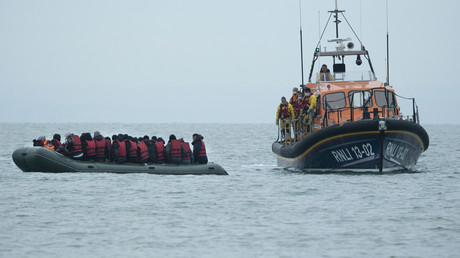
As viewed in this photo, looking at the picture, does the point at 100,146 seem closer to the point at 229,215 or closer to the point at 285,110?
the point at 285,110

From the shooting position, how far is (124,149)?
23.5 meters

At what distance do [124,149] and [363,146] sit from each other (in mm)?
6931

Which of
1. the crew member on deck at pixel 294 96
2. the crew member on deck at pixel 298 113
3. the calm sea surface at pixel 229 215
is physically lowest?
the calm sea surface at pixel 229 215

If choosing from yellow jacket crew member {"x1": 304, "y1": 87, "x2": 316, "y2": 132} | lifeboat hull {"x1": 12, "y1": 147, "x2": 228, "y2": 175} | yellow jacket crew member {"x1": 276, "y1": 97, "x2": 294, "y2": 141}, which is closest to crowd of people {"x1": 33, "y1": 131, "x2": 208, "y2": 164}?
lifeboat hull {"x1": 12, "y1": 147, "x2": 228, "y2": 175}

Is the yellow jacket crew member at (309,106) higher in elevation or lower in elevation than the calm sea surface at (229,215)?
higher

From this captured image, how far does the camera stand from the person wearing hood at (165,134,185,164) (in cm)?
2389

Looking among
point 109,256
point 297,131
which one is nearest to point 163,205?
point 109,256

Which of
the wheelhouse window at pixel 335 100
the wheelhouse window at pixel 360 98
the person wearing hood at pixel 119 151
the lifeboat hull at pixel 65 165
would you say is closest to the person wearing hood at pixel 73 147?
the lifeboat hull at pixel 65 165

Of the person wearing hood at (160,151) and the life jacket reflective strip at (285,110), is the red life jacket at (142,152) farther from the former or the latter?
the life jacket reflective strip at (285,110)

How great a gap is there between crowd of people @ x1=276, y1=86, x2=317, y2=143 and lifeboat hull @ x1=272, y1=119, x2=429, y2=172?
3.97ft

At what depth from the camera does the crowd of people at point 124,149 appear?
2327 centimetres

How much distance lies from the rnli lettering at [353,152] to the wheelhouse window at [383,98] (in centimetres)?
275

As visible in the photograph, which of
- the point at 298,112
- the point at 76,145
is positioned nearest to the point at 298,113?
the point at 298,112

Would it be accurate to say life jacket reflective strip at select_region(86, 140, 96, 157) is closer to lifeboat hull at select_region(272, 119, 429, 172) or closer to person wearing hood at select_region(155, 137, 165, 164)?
person wearing hood at select_region(155, 137, 165, 164)
